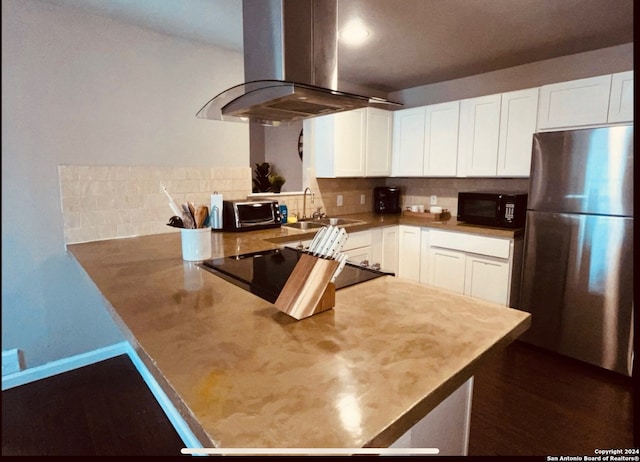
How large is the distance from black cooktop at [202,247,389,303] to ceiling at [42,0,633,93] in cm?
139

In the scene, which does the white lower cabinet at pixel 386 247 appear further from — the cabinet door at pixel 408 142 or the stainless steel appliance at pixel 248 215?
the stainless steel appliance at pixel 248 215

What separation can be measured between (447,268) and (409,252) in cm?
39

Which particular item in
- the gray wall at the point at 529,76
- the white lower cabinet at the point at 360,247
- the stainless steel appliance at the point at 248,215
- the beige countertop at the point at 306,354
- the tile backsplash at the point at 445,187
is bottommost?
the white lower cabinet at the point at 360,247

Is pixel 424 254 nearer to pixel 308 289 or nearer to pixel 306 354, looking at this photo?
pixel 308 289

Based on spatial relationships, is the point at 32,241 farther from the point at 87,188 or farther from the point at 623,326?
the point at 623,326

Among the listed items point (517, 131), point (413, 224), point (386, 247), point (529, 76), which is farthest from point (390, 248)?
point (529, 76)

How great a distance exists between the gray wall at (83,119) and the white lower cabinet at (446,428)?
179 centimetres

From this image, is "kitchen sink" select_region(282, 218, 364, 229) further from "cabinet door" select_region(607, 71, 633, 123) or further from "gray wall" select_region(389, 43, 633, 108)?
"cabinet door" select_region(607, 71, 633, 123)

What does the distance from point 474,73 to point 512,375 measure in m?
2.57

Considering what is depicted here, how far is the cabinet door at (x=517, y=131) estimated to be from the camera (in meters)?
2.70

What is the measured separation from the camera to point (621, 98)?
2254mm

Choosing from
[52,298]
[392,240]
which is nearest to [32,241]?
[52,298]

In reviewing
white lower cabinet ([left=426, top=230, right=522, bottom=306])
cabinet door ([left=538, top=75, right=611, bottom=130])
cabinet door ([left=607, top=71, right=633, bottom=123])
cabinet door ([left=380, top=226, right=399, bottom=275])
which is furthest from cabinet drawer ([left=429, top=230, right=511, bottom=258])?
cabinet door ([left=607, top=71, right=633, bottom=123])

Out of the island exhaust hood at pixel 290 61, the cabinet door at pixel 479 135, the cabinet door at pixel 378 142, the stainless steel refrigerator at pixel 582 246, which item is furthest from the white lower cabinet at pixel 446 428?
the cabinet door at pixel 378 142
